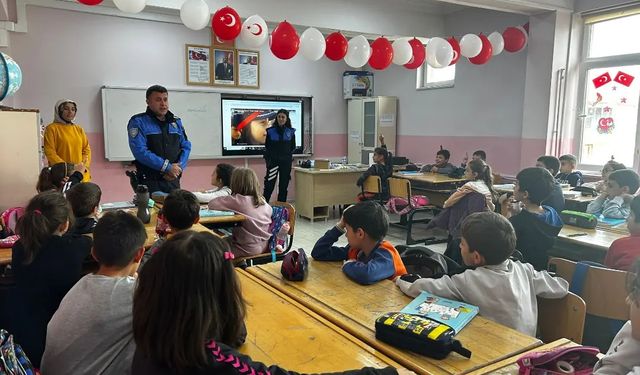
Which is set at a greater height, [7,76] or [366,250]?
[7,76]

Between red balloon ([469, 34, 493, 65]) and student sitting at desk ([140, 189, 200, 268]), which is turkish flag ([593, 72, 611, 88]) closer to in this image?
red balloon ([469, 34, 493, 65])

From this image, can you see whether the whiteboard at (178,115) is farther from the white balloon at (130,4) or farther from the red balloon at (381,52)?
the red balloon at (381,52)

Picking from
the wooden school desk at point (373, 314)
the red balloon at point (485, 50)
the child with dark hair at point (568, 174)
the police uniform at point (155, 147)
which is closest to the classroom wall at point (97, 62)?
the police uniform at point (155, 147)

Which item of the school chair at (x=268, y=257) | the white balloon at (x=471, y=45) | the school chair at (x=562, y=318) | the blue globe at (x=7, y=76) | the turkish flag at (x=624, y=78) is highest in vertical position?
the white balloon at (x=471, y=45)

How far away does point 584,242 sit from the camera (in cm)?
286

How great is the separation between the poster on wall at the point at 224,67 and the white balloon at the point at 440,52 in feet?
10.5

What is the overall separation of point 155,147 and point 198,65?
380 centimetres

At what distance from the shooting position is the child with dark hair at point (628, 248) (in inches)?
90.9

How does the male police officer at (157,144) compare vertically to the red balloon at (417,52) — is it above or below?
below

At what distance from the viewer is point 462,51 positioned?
5797 mm

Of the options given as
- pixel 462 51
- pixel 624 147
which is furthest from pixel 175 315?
pixel 624 147

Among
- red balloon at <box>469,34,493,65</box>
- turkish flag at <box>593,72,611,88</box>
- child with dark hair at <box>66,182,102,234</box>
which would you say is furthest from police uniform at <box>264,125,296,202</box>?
child with dark hair at <box>66,182,102,234</box>

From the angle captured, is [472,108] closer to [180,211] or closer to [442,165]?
[442,165]

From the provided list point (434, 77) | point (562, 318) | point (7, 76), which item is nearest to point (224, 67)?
point (434, 77)
